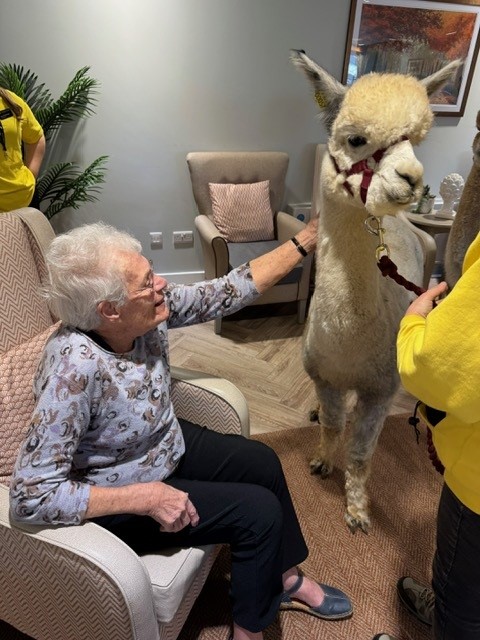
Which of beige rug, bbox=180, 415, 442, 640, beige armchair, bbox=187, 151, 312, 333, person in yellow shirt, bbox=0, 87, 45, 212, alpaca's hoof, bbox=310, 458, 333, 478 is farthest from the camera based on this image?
beige armchair, bbox=187, 151, 312, 333

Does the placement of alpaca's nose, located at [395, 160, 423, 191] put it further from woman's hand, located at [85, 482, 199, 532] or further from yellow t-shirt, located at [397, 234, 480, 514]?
woman's hand, located at [85, 482, 199, 532]

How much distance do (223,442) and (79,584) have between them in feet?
1.79

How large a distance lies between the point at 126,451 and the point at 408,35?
376cm

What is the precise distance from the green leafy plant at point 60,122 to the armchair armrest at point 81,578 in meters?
2.52

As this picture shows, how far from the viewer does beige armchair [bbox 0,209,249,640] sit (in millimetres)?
946

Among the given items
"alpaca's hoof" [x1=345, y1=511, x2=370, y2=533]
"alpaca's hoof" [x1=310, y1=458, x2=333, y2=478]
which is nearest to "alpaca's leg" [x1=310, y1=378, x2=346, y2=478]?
"alpaca's hoof" [x1=310, y1=458, x2=333, y2=478]

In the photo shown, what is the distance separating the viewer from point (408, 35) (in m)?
3.49

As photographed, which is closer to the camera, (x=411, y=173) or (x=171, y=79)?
(x=411, y=173)

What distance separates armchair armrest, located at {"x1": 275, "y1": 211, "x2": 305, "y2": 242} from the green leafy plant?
4.35 ft

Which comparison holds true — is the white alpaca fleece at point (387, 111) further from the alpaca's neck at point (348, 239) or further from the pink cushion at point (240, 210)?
the pink cushion at point (240, 210)

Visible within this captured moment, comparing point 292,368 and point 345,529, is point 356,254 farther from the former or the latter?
point 292,368

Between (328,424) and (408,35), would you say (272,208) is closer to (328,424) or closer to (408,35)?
(408,35)

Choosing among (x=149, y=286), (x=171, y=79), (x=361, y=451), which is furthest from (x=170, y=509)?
→ (x=171, y=79)

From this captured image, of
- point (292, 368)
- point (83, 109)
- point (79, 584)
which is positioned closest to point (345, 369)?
point (79, 584)
